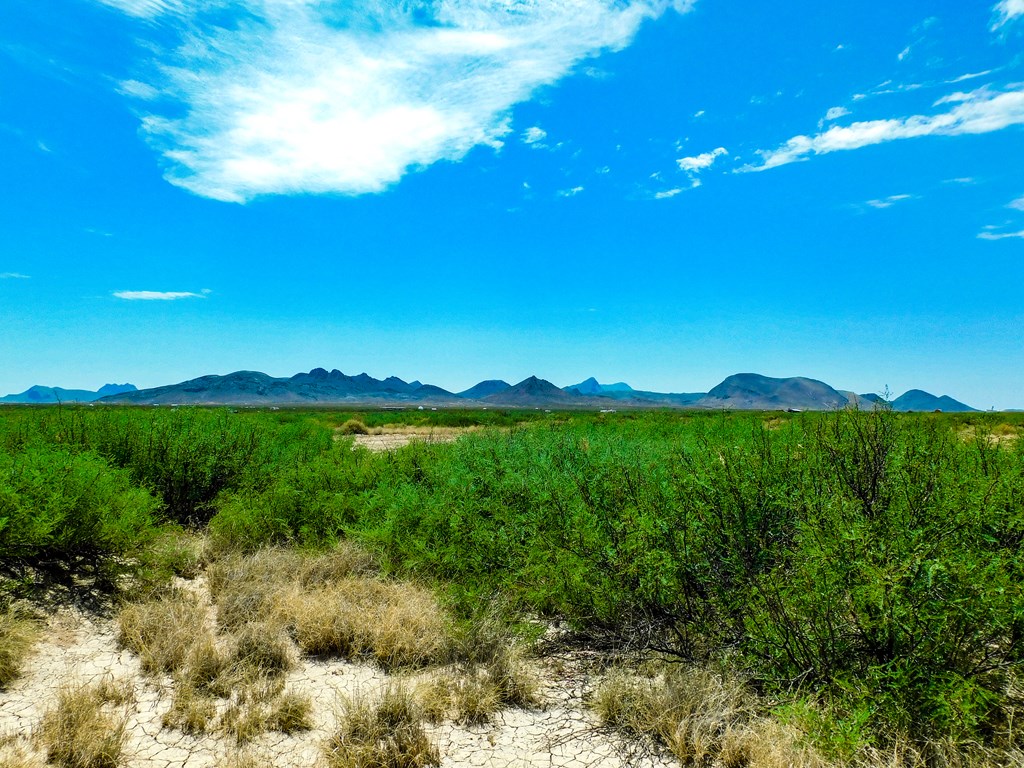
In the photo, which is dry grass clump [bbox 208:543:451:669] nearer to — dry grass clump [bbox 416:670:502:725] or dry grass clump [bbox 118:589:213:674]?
dry grass clump [bbox 118:589:213:674]

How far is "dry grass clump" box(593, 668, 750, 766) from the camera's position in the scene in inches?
152

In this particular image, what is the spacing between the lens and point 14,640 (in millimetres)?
5008

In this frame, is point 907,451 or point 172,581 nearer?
point 907,451

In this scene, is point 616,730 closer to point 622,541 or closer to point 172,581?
point 622,541

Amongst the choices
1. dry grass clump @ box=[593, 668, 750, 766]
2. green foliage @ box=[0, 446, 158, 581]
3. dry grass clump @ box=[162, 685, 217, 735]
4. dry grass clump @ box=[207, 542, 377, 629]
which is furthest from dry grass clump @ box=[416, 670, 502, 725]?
green foliage @ box=[0, 446, 158, 581]

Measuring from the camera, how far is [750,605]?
4355mm

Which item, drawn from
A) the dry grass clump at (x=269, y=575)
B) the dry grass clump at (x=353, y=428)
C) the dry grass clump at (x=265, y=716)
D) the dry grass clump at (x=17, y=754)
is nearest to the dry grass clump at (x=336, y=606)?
the dry grass clump at (x=269, y=575)

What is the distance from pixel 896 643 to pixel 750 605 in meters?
0.93

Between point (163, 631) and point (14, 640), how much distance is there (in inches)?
42.8

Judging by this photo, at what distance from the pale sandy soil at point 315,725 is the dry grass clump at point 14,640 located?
8 cm

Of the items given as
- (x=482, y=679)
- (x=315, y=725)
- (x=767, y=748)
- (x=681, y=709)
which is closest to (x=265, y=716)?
(x=315, y=725)

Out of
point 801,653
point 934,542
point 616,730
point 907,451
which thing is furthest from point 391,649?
point 907,451

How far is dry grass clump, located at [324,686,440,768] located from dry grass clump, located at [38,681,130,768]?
4.45 feet

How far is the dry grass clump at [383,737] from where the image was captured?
12.4ft
